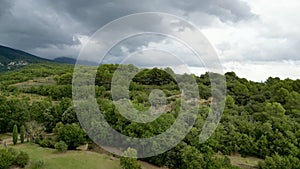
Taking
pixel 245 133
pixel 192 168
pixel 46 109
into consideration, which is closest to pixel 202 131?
pixel 192 168

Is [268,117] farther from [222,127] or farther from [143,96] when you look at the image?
[143,96]

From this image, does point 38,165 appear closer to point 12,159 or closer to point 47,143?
point 12,159

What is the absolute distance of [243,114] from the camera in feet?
117

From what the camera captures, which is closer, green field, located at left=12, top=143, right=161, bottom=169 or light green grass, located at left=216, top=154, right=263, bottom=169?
green field, located at left=12, top=143, right=161, bottom=169

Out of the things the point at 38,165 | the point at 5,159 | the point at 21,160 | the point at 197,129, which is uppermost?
the point at 197,129

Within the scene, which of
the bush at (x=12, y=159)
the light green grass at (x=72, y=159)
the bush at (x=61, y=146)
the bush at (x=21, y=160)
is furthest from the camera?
the bush at (x=61, y=146)

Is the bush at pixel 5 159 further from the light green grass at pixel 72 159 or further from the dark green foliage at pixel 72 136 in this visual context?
the dark green foliage at pixel 72 136

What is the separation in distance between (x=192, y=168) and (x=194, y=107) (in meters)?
10.3

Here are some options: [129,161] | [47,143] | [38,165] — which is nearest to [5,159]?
[38,165]

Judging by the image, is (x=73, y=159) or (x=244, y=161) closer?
(x=73, y=159)

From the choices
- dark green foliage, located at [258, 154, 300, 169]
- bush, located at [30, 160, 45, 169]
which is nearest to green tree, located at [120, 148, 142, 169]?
bush, located at [30, 160, 45, 169]

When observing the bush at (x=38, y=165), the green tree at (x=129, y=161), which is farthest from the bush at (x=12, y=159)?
the green tree at (x=129, y=161)

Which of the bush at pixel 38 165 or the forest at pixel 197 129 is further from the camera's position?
the forest at pixel 197 129

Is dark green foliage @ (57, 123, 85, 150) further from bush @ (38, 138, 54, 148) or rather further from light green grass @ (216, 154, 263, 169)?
light green grass @ (216, 154, 263, 169)
